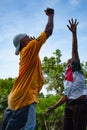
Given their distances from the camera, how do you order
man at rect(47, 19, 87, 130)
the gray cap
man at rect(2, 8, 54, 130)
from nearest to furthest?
man at rect(2, 8, 54, 130)
the gray cap
man at rect(47, 19, 87, 130)

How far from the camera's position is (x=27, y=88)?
5.22m

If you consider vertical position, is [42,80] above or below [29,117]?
above

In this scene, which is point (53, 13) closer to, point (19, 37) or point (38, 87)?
point (19, 37)

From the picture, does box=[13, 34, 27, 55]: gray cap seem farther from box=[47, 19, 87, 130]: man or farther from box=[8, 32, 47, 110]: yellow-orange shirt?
box=[47, 19, 87, 130]: man

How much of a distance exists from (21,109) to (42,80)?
17.3 inches

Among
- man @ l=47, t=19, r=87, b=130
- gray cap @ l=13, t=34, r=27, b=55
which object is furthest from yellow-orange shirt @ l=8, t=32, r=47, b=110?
man @ l=47, t=19, r=87, b=130

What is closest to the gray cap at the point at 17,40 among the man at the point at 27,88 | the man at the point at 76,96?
the man at the point at 27,88

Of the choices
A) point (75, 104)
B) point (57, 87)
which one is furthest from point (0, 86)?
point (75, 104)

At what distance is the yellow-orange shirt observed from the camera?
17.2ft

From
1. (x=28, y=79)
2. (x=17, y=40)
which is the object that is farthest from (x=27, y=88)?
(x=17, y=40)

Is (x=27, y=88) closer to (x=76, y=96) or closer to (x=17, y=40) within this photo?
(x=17, y=40)

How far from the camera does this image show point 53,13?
17.9ft

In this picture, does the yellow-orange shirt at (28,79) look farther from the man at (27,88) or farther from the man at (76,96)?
the man at (76,96)

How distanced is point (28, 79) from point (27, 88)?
110 mm
